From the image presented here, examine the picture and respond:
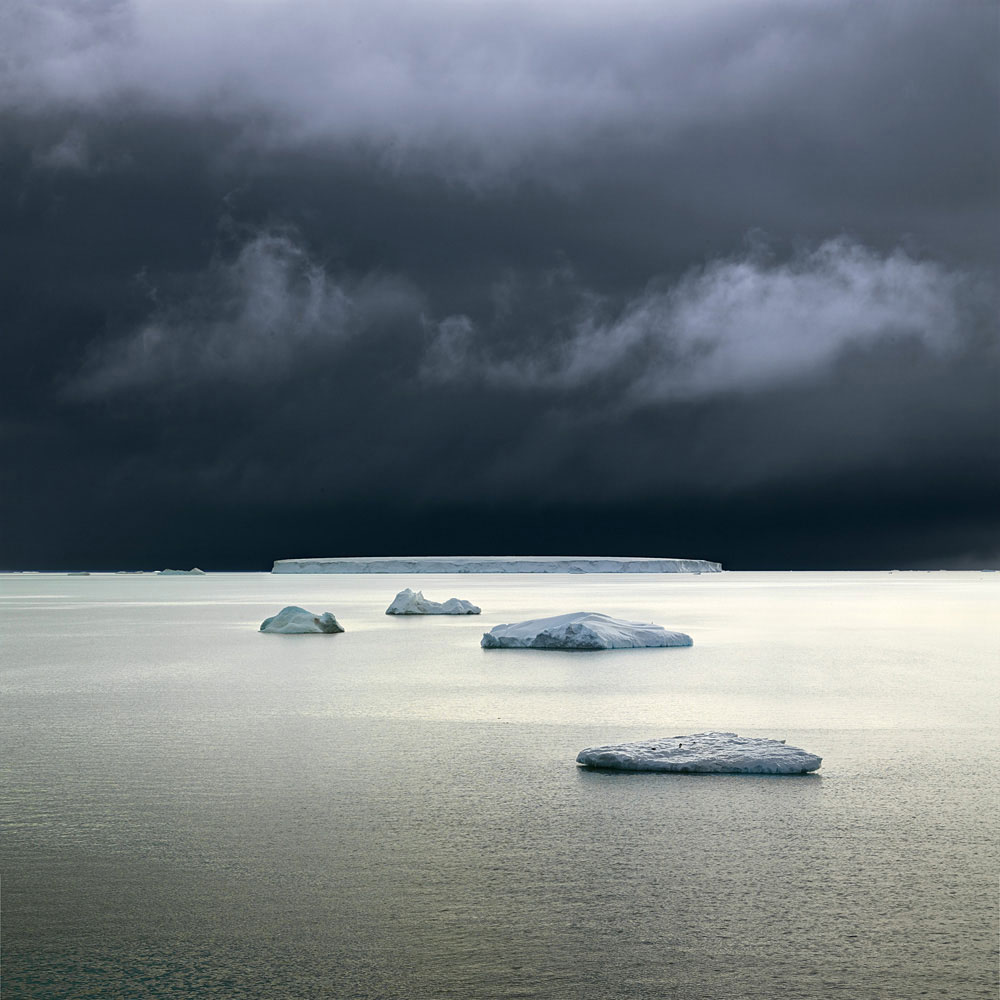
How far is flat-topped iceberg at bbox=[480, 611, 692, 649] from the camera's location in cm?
1781

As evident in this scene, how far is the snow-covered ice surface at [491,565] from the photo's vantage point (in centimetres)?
13338

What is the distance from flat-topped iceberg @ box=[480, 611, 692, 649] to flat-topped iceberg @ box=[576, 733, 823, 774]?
31.9ft

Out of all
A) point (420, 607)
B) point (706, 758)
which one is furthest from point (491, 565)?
point (706, 758)

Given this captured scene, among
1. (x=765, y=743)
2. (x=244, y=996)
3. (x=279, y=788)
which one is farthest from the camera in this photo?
(x=765, y=743)

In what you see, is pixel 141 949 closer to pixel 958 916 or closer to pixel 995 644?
pixel 958 916

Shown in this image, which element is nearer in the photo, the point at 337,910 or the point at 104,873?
the point at 337,910

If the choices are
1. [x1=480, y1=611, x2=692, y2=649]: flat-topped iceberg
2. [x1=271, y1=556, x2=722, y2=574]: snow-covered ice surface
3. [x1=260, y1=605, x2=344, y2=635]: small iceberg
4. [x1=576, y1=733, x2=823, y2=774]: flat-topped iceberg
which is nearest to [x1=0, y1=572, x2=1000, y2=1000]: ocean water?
[x1=576, y1=733, x2=823, y2=774]: flat-topped iceberg

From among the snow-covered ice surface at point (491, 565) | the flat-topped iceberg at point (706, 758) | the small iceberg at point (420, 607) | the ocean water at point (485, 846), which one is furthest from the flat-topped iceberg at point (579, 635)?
the snow-covered ice surface at point (491, 565)

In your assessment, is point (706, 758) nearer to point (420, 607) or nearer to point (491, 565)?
point (420, 607)

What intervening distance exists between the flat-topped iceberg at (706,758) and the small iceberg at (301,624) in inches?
590

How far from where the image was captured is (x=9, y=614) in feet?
112

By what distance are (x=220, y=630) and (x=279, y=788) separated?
18.2 meters

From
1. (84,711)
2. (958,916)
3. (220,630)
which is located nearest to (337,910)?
(958,916)

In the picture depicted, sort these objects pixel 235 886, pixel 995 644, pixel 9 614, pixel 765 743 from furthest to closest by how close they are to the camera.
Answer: pixel 9 614 < pixel 995 644 < pixel 765 743 < pixel 235 886
